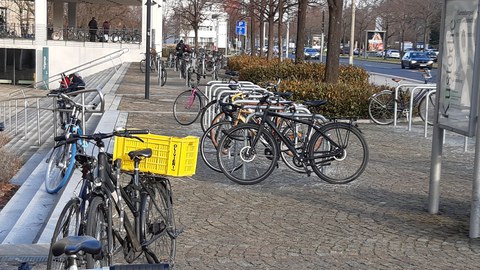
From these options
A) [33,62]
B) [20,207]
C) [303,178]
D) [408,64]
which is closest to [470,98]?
[303,178]

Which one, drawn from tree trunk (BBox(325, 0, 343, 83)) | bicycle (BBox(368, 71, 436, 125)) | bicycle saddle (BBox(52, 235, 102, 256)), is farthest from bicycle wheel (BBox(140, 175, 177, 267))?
tree trunk (BBox(325, 0, 343, 83))

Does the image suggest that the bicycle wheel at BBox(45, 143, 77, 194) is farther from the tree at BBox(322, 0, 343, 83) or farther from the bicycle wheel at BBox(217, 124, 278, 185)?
the tree at BBox(322, 0, 343, 83)

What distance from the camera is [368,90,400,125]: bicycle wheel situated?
15875 mm

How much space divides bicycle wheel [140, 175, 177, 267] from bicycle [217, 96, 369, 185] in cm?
285

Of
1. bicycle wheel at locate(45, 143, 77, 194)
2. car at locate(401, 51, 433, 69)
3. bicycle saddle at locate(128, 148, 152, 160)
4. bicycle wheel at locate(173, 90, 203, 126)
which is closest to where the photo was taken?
bicycle saddle at locate(128, 148, 152, 160)

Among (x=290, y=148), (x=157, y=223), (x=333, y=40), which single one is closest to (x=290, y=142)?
(x=290, y=148)

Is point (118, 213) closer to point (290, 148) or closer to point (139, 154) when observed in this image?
point (139, 154)

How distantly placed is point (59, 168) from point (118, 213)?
343 cm

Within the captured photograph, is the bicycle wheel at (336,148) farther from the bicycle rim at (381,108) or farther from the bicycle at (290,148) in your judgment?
the bicycle rim at (381,108)

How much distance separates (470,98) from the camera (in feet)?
22.3

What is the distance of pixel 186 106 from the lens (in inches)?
600

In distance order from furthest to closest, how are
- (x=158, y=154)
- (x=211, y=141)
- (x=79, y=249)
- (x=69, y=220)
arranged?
(x=211, y=141) → (x=158, y=154) → (x=69, y=220) → (x=79, y=249)

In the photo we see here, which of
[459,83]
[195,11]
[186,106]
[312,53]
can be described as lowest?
[186,106]

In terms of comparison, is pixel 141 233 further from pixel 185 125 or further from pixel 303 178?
pixel 185 125
